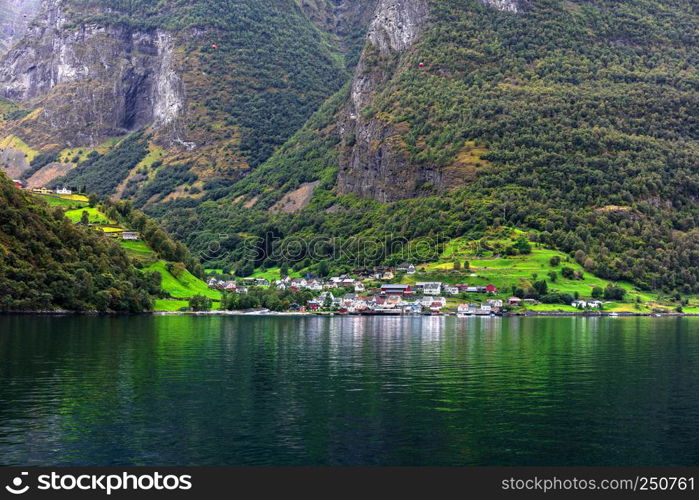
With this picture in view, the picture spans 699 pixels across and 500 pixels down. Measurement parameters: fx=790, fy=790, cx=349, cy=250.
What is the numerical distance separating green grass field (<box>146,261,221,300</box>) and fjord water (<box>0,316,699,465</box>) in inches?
3094

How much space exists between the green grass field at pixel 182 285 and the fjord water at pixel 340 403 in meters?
78.6

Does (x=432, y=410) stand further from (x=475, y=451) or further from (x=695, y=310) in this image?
(x=695, y=310)

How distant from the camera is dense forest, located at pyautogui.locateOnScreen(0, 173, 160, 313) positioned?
128500mm

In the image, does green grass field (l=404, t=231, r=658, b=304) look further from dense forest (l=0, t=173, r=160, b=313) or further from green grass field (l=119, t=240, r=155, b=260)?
dense forest (l=0, t=173, r=160, b=313)

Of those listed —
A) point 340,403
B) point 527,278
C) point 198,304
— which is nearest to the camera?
point 340,403

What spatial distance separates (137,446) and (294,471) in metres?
9.25

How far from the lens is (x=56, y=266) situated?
447 feet

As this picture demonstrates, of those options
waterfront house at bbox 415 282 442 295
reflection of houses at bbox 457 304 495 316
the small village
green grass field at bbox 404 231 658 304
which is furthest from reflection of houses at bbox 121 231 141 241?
reflection of houses at bbox 457 304 495 316

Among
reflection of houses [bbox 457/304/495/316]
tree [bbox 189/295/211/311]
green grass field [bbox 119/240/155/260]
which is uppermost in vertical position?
green grass field [bbox 119/240/155/260]

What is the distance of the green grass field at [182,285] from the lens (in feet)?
566

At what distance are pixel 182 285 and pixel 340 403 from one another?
133961 mm

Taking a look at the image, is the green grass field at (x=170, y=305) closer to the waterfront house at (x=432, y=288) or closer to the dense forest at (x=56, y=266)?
the dense forest at (x=56, y=266)

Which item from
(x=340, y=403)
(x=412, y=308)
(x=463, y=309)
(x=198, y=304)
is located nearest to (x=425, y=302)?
(x=412, y=308)

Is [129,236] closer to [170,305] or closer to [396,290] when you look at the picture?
[170,305]
